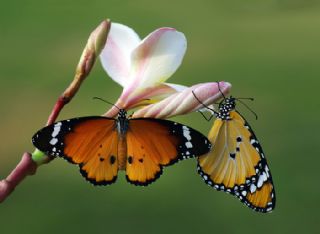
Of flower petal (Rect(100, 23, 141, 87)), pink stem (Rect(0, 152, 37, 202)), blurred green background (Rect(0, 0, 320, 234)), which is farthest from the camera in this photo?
blurred green background (Rect(0, 0, 320, 234))

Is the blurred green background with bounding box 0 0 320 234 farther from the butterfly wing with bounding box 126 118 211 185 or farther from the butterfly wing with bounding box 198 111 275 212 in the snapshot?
the butterfly wing with bounding box 126 118 211 185

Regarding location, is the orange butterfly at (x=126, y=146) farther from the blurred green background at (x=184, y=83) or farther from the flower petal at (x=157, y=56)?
the blurred green background at (x=184, y=83)

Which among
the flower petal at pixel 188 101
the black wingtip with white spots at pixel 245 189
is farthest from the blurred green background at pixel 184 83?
the flower petal at pixel 188 101

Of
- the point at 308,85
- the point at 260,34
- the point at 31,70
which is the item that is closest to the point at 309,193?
the point at 308,85

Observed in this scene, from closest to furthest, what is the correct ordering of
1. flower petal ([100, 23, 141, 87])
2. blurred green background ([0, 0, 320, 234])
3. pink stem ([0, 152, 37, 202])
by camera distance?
pink stem ([0, 152, 37, 202]) → flower petal ([100, 23, 141, 87]) → blurred green background ([0, 0, 320, 234])

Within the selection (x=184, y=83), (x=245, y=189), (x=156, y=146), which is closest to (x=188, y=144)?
(x=156, y=146)

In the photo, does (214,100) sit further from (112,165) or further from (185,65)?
(185,65)

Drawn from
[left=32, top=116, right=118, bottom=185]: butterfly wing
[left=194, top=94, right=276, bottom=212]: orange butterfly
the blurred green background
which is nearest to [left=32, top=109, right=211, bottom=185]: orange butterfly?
[left=32, top=116, right=118, bottom=185]: butterfly wing
